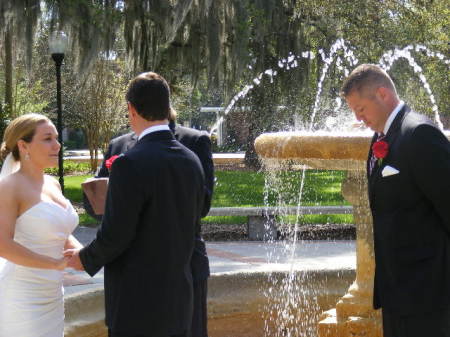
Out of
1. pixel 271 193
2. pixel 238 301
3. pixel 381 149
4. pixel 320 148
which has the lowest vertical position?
pixel 271 193

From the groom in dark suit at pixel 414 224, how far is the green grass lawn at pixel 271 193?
936 cm

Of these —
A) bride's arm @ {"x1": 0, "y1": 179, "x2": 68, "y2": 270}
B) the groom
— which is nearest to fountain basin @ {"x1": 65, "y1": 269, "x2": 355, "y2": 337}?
bride's arm @ {"x1": 0, "y1": 179, "x2": 68, "y2": 270}

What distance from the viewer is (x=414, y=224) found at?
2951 mm

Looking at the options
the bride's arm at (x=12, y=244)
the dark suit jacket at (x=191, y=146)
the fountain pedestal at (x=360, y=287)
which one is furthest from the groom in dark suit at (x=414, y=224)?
the fountain pedestal at (x=360, y=287)

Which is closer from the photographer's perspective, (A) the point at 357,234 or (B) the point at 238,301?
(A) the point at 357,234

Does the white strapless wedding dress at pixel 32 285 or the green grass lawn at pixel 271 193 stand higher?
the white strapless wedding dress at pixel 32 285

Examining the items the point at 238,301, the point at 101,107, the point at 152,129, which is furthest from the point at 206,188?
the point at 101,107

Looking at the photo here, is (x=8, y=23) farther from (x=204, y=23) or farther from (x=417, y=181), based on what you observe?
(x=417, y=181)

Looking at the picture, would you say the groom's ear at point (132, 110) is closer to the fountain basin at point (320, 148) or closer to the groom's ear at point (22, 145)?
the groom's ear at point (22, 145)

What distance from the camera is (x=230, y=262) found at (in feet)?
29.5

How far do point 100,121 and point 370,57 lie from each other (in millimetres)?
9743

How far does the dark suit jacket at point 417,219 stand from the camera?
2.89 m

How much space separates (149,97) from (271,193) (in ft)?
49.0

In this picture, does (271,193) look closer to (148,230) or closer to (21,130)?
(21,130)
